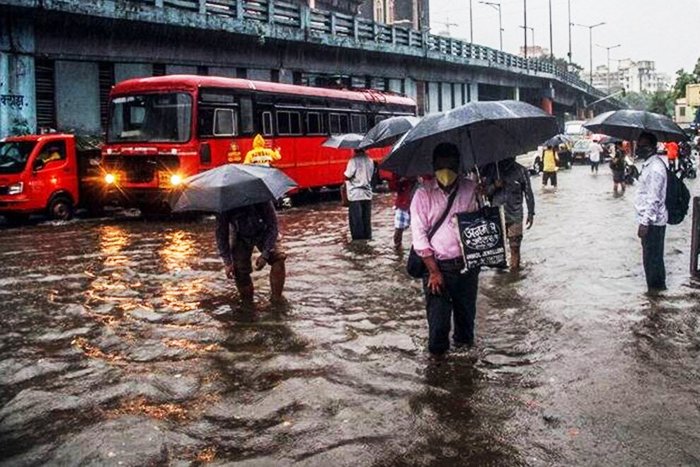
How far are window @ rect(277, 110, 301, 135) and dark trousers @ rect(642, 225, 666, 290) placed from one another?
481 inches

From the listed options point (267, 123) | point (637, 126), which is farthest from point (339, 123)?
point (637, 126)

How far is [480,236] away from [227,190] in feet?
8.33

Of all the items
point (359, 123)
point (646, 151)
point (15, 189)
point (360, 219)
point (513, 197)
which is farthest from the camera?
point (359, 123)

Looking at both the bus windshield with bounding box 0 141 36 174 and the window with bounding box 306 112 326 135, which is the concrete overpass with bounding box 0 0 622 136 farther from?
the window with bounding box 306 112 326 135

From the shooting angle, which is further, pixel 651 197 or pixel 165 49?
pixel 165 49

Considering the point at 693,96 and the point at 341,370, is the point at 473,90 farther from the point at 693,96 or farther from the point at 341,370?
the point at 693,96

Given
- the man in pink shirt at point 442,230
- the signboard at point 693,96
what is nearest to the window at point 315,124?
the man in pink shirt at point 442,230

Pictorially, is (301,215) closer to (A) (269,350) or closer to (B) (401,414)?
(A) (269,350)

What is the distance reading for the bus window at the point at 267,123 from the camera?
17984 millimetres

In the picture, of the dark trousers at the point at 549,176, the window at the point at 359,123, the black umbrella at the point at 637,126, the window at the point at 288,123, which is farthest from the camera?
the dark trousers at the point at 549,176

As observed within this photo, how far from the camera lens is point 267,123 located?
18125 mm

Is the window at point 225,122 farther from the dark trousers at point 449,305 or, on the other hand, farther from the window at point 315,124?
the dark trousers at point 449,305

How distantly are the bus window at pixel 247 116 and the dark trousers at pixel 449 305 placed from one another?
40.0ft

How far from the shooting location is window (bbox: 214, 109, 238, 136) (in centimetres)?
1619
